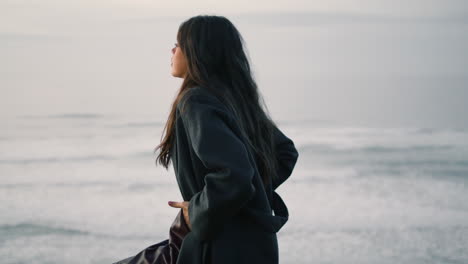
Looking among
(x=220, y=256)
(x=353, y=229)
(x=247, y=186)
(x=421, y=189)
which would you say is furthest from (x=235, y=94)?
(x=421, y=189)

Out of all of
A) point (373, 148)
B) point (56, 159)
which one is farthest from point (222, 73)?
point (373, 148)

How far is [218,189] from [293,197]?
474 centimetres

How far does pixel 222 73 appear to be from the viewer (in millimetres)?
1504

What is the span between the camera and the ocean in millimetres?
4438

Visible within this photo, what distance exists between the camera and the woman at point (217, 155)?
54.0 inches

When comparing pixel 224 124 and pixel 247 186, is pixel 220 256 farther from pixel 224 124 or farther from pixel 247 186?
pixel 224 124

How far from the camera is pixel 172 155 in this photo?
151cm

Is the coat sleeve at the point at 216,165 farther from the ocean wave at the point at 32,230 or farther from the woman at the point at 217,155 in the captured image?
the ocean wave at the point at 32,230

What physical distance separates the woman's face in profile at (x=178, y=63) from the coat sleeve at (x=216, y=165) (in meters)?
0.10

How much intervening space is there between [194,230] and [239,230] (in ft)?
0.32

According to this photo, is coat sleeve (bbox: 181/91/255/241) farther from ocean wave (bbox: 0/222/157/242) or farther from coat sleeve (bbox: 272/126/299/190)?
ocean wave (bbox: 0/222/157/242)

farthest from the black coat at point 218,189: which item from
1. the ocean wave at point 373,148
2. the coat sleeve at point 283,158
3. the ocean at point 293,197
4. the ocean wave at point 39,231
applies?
the ocean wave at point 373,148

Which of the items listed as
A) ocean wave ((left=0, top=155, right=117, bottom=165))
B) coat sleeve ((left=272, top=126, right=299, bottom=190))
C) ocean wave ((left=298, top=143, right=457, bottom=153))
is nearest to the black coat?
coat sleeve ((left=272, top=126, right=299, bottom=190))

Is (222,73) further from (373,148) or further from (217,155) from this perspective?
(373,148)
